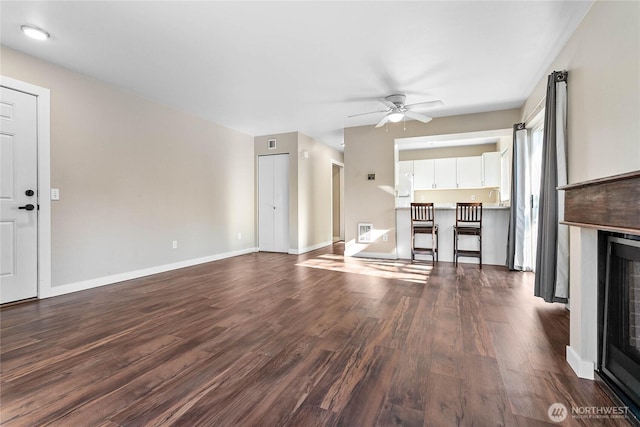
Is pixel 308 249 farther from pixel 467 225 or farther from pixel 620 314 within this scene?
pixel 620 314

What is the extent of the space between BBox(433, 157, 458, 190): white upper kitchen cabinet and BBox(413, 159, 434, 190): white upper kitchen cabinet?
95mm

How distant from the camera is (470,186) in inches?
273

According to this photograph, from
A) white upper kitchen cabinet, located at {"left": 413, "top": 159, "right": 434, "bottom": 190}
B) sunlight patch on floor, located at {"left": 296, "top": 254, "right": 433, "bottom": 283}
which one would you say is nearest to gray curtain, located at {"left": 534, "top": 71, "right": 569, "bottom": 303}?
sunlight patch on floor, located at {"left": 296, "top": 254, "right": 433, "bottom": 283}

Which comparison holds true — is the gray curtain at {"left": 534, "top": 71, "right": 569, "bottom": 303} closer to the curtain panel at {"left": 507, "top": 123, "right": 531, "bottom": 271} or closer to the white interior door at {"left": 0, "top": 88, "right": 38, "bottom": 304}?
the curtain panel at {"left": 507, "top": 123, "right": 531, "bottom": 271}

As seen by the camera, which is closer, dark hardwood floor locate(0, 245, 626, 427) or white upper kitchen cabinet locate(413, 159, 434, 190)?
dark hardwood floor locate(0, 245, 626, 427)

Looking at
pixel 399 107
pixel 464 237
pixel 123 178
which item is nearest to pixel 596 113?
pixel 399 107

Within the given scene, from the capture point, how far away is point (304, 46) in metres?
2.83

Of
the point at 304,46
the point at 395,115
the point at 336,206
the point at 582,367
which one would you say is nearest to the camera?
the point at 582,367

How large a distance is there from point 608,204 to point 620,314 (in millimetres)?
639

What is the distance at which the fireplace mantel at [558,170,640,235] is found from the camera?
1.11 meters

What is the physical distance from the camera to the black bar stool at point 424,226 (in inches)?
190

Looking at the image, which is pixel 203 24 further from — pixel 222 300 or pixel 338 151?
pixel 338 151

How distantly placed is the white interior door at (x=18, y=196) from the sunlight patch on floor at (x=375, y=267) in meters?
3.26

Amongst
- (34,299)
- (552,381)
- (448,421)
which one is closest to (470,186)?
(552,381)
